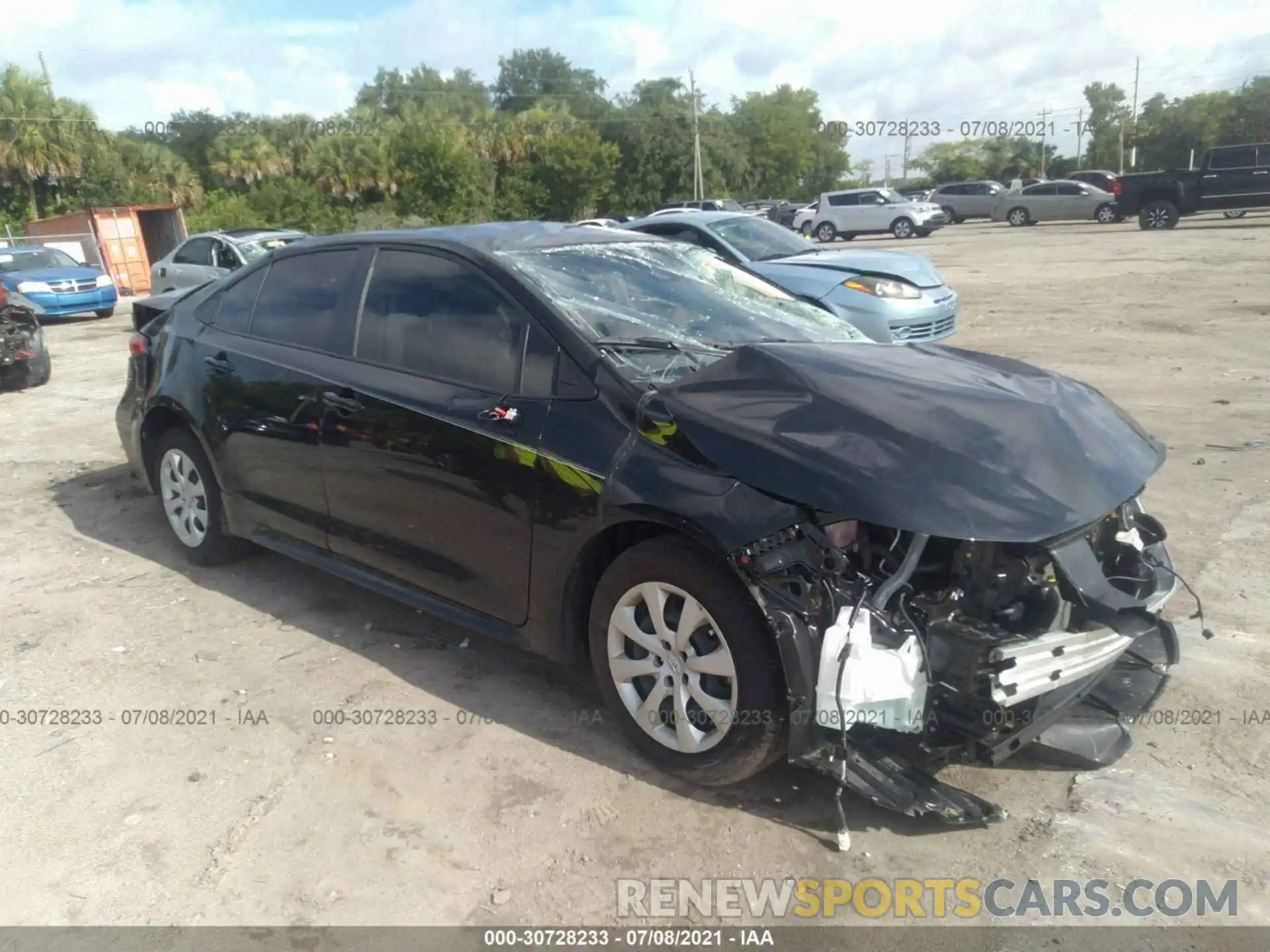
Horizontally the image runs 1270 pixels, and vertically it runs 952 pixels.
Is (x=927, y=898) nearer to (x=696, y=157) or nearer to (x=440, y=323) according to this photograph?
(x=440, y=323)

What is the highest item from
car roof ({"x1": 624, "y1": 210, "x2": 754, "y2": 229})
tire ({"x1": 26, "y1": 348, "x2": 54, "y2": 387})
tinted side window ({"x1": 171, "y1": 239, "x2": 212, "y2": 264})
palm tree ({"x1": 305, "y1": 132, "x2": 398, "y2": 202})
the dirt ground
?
palm tree ({"x1": 305, "y1": 132, "x2": 398, "y2": 202})

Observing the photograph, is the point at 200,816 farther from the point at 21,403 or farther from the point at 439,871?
the point at 21,403

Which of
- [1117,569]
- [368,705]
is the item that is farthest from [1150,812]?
[368,705]

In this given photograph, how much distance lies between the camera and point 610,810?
127 inches

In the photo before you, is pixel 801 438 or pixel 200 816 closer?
pixel 801 438

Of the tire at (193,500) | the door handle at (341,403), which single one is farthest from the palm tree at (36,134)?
the door handle at (341,403)

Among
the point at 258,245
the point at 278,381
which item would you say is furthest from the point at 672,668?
the point at 258,245

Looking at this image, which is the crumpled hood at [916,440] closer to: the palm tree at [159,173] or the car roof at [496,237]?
the car roof at [496,237]

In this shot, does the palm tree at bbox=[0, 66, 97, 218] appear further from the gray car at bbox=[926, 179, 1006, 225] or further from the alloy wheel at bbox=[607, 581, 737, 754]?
the alloy wheel at bbox=[607, 581, 737, 754]

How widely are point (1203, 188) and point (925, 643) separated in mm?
27857

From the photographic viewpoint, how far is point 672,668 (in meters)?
3.23

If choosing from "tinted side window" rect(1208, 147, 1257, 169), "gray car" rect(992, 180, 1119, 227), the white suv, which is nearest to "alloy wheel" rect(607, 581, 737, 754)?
"tinted side window" rect(1208, 147, 1257, 169)

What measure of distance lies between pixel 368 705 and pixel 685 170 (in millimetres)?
55816

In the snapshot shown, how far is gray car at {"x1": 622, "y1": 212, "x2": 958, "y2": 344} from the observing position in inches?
346
